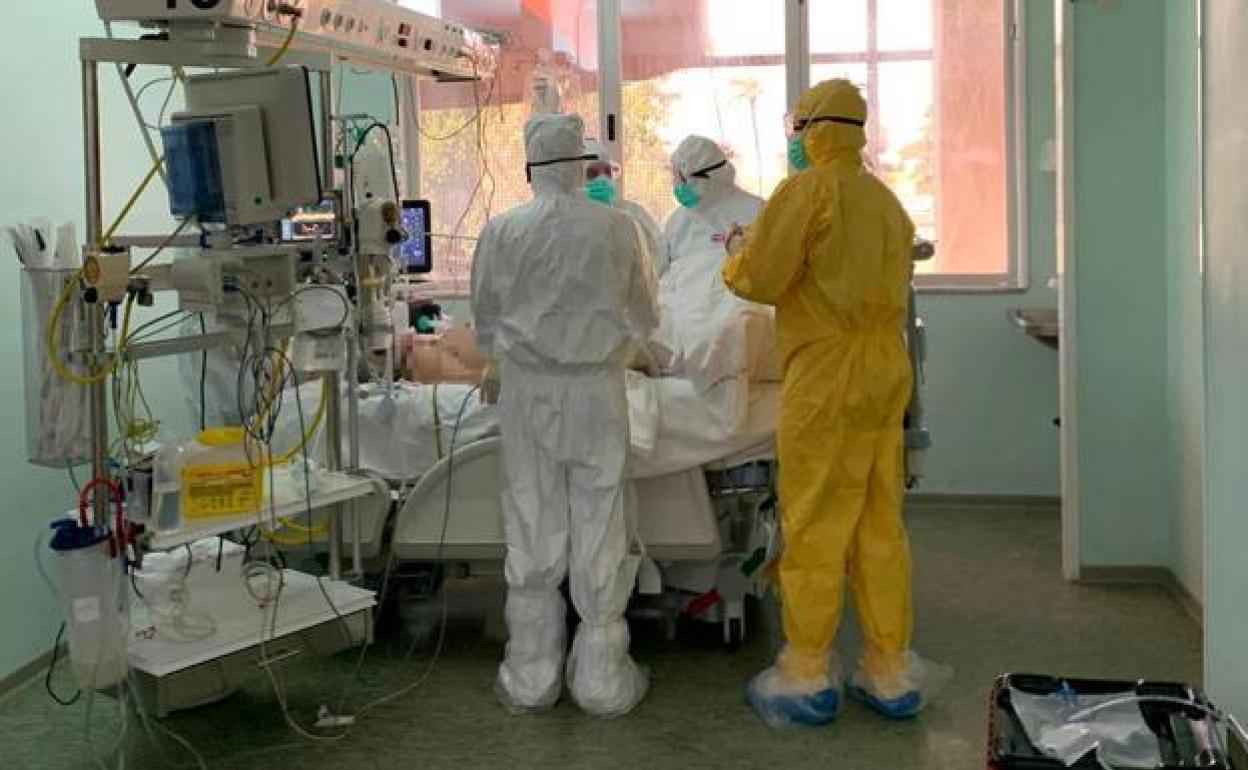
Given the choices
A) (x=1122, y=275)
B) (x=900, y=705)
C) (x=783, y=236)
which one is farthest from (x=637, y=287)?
(x=1122, y=275)

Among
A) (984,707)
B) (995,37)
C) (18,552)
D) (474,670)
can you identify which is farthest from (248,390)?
(995,37)

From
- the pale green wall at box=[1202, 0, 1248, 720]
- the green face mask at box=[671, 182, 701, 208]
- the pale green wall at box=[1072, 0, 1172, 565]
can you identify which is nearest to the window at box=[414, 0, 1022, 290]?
the green face mask at box=[671, 182, 701, 208]

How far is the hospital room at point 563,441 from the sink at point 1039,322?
0.69 meters

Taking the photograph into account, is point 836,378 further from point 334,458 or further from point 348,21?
point 348,21

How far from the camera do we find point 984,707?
12.1 ft

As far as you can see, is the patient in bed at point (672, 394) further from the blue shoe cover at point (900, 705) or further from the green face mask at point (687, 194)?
the blue shoe cover at point (900, 705)

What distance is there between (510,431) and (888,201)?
120 centimetres

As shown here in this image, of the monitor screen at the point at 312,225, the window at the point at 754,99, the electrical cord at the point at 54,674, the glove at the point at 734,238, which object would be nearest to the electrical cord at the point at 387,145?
the monitor screen at the point at 312,225

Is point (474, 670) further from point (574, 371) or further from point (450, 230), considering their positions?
point (450, 230)

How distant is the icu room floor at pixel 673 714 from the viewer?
3.42 m

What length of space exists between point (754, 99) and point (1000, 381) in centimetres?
170

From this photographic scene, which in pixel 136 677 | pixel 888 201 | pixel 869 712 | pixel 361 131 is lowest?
pixel 869 712

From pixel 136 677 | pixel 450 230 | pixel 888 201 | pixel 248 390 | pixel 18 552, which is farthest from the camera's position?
pixel 450 230

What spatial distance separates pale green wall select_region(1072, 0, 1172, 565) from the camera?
4.57 meters
